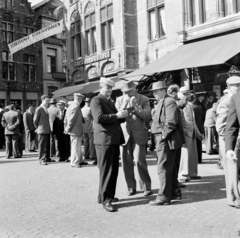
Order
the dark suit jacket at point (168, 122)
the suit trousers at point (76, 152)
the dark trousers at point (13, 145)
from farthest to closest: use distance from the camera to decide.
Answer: the dark trousers at point (13, 145)
the suit trousers at point (76, 152)
the dark suit jacket at point (168, 122)

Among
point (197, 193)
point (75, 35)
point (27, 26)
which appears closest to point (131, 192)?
point (197, 193)

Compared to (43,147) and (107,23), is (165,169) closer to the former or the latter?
(43,147)

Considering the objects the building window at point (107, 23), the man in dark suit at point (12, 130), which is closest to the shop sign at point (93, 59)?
the building window at point (107, 23)

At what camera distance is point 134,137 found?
209 inches

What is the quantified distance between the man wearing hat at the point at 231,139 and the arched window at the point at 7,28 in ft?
92.5

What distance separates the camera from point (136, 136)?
5.30 meters

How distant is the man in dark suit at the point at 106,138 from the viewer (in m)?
4.55

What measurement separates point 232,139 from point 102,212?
2.07 metres

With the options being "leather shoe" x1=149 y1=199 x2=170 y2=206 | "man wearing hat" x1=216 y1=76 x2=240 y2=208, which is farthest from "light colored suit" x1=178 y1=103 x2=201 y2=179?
"leather shoe" x1=149 y1=199 x2=170 y2=206

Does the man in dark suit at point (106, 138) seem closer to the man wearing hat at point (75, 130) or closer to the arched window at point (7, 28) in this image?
the man wearing hat at point (75, 130)

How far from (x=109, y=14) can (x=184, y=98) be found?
13753 mm

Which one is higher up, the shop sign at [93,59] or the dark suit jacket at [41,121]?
the shop sign at [93,59]

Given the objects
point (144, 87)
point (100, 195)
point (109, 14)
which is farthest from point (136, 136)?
point (109, 14)

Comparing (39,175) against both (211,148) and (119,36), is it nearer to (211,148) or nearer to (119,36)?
(211,148)
